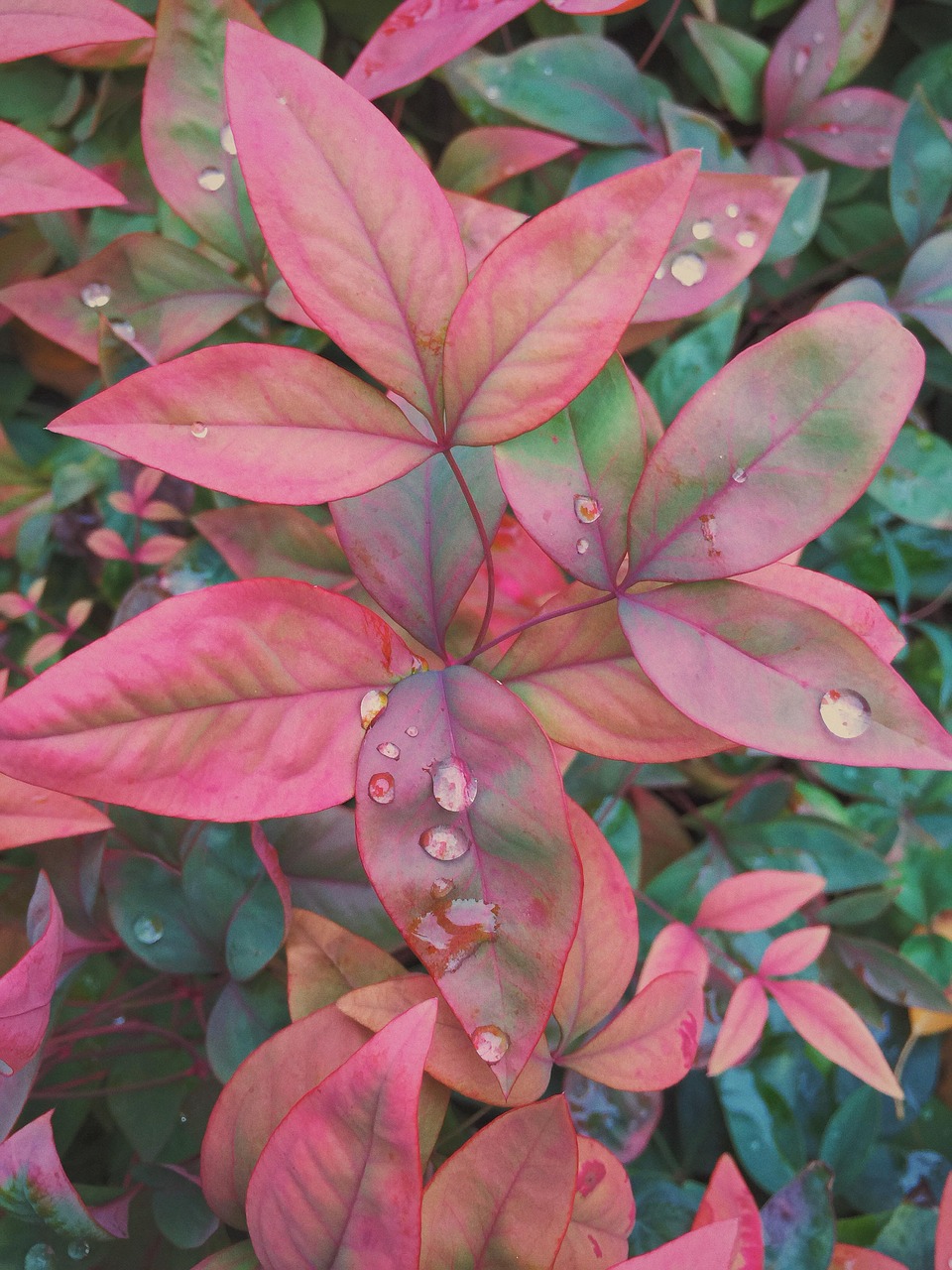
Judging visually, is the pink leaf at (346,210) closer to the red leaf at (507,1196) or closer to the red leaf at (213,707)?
the red leaf at (213,707)

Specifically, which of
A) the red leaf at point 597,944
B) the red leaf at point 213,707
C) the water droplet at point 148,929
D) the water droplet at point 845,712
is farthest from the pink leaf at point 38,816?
the water droplet at point 845,712

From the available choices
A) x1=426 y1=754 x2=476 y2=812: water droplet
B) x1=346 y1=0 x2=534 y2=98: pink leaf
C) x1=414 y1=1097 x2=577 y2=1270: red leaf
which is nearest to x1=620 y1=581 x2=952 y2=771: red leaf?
x1=426 y1=754 x2=476 y2=812: water droplet

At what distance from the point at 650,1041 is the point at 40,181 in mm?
671

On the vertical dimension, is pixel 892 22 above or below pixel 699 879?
above

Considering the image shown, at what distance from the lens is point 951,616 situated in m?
1.06

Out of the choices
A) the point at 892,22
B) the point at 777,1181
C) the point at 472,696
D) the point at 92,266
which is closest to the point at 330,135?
the point at 472,696

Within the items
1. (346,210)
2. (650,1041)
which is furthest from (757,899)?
(346,210)

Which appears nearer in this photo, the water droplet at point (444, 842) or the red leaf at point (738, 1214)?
the water droplet at point (444, 842)

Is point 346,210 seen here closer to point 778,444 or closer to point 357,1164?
point 778,444

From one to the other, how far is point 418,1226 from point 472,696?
0.24 m

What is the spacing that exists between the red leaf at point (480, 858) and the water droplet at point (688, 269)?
0.43 meters

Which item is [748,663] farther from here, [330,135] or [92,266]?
[92,266]

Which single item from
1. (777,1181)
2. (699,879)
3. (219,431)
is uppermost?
(219,431)

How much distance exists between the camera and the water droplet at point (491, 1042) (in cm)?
39
